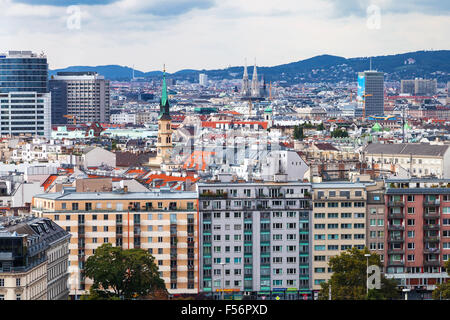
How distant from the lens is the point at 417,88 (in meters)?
181

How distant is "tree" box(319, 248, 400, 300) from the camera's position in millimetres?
16312

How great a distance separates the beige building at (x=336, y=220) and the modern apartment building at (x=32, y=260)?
5544mm

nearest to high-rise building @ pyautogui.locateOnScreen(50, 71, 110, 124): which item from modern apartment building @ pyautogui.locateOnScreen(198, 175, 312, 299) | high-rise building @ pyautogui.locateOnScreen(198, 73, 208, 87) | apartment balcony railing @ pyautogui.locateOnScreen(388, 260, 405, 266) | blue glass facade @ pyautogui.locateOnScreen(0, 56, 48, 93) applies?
blue glass facade @ pyautogui.locateOnScreen(0, 56, 48, 93)

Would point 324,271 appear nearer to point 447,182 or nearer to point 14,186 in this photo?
point 447,182

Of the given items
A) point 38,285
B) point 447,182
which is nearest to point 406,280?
point 447,182

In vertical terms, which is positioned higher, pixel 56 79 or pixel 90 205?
pixel 56 79

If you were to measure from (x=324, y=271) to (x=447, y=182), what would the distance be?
15.1 feet

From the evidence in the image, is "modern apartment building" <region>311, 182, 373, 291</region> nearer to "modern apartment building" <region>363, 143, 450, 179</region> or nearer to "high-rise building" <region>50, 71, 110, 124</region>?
"modern apartment building" <region>363, 143, 450, 179</region>

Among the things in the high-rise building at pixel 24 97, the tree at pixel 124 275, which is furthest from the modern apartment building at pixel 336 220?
the high-rise building at pixel 24 97

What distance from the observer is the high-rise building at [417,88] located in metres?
177

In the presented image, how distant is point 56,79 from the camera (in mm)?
107250

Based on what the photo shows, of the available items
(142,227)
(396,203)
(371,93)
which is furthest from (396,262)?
(371,93)

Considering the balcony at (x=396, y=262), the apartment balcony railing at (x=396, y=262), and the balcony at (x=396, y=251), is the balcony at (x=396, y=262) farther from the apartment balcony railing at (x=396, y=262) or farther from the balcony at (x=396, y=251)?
the balcony at (x=396, y=251)

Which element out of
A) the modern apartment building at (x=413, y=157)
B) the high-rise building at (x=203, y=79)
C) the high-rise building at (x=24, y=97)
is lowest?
the modern apartment building at (x=413, y=157)
